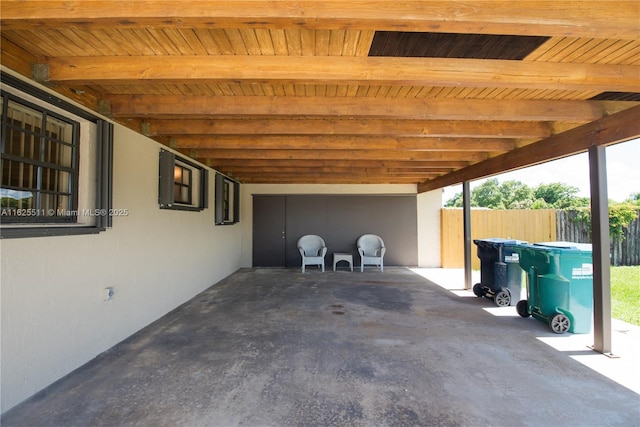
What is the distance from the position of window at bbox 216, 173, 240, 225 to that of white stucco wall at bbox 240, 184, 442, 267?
672 mm

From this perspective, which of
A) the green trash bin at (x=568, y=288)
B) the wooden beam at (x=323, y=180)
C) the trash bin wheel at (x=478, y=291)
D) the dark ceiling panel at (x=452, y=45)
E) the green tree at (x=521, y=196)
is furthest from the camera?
the green tree at (x=521, y=196)

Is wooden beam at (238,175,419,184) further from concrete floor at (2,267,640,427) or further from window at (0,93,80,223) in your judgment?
window at (0,93,80,223)

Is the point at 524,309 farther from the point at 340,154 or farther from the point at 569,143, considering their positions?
the point at 340,154

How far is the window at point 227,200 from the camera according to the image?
6.16 m

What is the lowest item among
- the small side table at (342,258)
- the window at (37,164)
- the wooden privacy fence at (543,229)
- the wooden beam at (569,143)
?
the small side table at (342,258)

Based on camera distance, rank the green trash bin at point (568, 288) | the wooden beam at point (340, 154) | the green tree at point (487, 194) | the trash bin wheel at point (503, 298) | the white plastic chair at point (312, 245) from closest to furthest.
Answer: the green trash bin at point (568, 288), the trash bin wheel at point (503, 298), the wooden beam at point (340, 154), the white plastic chair at point (312, 245), the green tree at point (487, 194)

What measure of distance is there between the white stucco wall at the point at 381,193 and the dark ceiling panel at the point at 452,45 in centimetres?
629

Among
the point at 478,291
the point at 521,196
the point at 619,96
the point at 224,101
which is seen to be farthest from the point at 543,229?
the point at 521,196

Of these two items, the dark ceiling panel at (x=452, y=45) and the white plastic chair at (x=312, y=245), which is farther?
the white plastic chair at (x=312, y=245)

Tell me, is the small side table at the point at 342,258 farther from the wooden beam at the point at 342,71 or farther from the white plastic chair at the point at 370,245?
the wooden beam at the point at 342,71

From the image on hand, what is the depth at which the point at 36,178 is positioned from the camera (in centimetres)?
231

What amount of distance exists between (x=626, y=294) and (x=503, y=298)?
2.31 meters

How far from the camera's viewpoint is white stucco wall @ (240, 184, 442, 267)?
842 centimetres

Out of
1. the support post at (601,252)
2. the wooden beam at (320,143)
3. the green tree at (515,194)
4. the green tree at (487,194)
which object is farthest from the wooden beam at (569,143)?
the green tree at (487,194)
